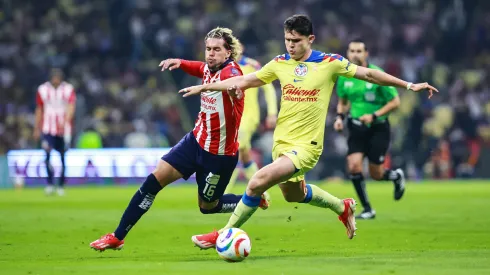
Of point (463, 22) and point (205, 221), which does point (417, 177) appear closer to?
point (463, 22)

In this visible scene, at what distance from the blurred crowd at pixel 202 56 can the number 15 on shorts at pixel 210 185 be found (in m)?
17.2

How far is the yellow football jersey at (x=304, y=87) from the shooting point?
954 centimetres

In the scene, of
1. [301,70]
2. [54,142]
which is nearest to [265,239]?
[301,70]

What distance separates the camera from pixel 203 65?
1030 cm

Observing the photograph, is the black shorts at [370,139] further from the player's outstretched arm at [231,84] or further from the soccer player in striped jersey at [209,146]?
the player's outstretched arm at [231,84]

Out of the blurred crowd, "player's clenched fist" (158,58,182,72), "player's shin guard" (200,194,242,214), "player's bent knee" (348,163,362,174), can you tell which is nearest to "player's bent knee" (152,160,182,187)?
"player's shin guard" (200,194,242,214)

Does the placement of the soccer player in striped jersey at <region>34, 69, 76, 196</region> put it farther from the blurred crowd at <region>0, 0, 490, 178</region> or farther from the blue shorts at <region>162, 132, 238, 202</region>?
the blue shorts at <region>162, 132, 238, 202</region>

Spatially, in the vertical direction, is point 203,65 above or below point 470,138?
above

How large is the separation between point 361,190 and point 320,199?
13.6 ft

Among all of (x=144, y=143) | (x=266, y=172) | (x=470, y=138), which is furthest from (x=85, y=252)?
(x=470, y=138)

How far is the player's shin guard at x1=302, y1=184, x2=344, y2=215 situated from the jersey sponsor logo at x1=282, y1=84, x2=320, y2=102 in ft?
3.91

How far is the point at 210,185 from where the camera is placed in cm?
1010

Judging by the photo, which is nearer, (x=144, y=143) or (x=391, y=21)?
(x=144, y=143)

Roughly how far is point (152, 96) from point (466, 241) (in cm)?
1938
